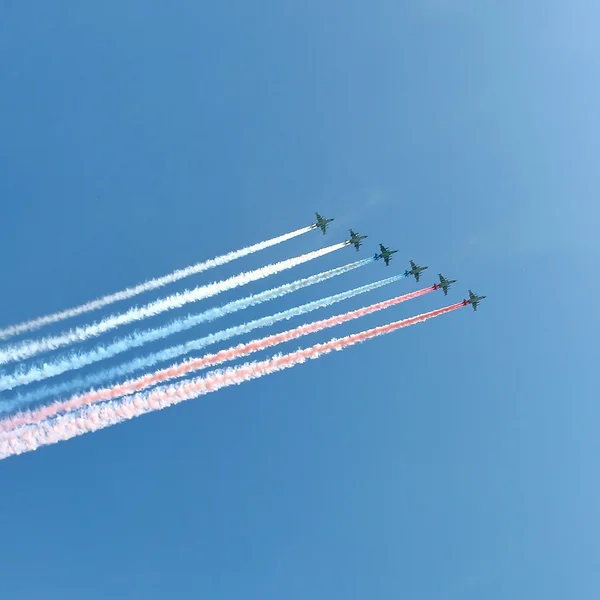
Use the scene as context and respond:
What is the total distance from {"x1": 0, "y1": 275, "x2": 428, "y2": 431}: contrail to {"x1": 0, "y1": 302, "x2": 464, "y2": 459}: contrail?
2.42ft

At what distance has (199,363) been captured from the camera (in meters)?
54.6

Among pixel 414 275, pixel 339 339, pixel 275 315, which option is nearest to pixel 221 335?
pixel 275 315

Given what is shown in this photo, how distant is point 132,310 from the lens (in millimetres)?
57219

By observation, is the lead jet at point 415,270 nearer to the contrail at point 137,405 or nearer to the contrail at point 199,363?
the contrail at point 199,363

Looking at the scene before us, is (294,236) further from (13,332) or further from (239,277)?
(13,332)

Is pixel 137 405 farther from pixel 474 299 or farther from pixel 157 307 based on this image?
pixel 474 299

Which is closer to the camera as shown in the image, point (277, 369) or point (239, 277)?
point (277, 369)

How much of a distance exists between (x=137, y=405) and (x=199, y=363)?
6.94 metres

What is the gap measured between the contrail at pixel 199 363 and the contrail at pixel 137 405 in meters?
0.74

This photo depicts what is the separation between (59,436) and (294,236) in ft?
106

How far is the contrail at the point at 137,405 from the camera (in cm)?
4666

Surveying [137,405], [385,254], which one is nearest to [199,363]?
[137,405]

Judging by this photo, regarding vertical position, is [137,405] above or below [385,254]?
below

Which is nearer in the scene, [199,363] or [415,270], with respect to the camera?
[199,363]
